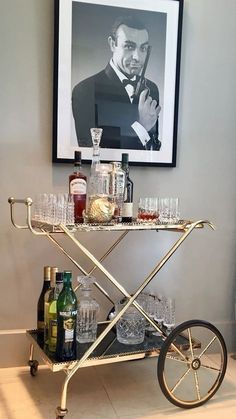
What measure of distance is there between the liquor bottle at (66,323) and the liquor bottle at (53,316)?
0.24 feet

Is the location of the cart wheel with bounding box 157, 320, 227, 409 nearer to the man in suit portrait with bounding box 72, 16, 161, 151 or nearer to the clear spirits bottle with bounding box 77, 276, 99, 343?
the clear spirits bottle with bounding box 77, 276, 99, 343

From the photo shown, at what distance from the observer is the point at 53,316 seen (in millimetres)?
1562

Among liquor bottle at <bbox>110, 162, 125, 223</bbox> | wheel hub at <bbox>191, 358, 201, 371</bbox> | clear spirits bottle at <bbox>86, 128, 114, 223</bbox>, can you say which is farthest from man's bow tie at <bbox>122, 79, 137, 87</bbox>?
wheel hub at <bbox>191, 358, 201, 371</bbox>

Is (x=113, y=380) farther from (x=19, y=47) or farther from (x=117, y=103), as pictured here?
(x=19, y=47)

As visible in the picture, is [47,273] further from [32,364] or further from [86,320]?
[32,364]

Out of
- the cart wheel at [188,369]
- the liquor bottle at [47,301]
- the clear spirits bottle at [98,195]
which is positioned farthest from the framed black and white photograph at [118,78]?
the cart wheel at [188,369]

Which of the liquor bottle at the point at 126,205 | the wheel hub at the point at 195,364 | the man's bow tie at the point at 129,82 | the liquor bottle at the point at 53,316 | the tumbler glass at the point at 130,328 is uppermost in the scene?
the man's bow tie at the point at 129,82

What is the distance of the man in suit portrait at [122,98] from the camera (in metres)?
1.91

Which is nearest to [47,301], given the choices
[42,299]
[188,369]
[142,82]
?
[42,299]

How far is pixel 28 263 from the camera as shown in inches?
74.8

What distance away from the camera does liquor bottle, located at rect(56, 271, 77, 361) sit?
1.44 meters

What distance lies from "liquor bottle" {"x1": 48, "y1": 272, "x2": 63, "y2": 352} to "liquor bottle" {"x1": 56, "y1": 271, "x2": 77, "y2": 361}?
0.24 ft

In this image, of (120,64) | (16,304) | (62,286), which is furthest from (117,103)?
(16,304)

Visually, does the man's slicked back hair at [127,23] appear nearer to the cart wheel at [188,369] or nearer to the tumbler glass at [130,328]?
the tumbler glass at [130,328]
